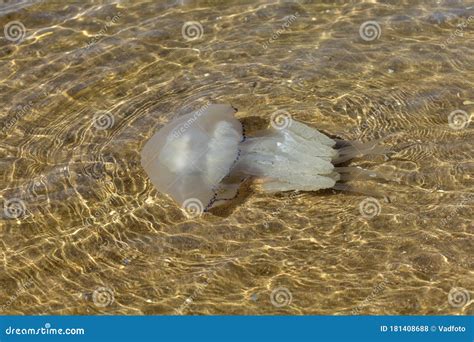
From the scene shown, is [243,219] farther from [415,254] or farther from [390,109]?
[390,109]

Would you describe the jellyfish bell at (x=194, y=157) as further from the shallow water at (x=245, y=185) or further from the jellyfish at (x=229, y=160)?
the shallow water at (x=245, y=185)

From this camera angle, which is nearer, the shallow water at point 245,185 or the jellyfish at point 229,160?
the shallow water at point 245,185

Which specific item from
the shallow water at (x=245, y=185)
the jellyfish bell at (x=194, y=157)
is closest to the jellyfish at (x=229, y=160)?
the jellyfish bell at (x=194, y=157)

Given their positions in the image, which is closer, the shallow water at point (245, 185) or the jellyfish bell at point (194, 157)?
the shallow water at point (245, 185)

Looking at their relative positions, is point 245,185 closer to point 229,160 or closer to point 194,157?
point 229,160

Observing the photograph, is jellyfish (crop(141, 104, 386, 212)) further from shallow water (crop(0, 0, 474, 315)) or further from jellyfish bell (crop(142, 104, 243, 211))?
shallow water (crop(0, 0, 474, 315))

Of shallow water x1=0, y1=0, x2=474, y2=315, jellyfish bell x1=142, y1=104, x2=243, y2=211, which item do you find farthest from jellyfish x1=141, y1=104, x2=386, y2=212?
shallow water x1=0, y1=0, x2=474, y2=315
